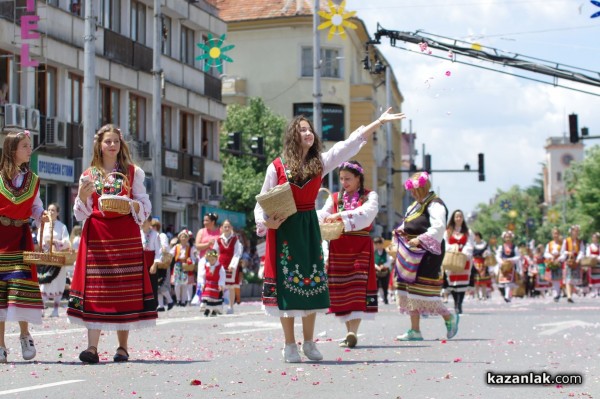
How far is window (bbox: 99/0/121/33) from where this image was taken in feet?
133

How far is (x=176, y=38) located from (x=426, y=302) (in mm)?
34357

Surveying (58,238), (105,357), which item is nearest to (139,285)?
(105,357)

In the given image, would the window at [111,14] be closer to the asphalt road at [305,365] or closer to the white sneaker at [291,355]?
the asphalt road at [305,365]

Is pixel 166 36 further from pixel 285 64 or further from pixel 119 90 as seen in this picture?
pixel 285 64

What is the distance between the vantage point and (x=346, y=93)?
68.4 meters

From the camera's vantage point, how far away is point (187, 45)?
49562 mm

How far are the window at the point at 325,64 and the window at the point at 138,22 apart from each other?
23839 millimetres

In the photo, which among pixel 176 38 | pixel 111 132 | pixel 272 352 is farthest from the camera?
pixel 176 38

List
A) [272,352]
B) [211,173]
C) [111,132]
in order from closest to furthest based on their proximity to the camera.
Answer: [111,132] → [272,352] → [211,173]

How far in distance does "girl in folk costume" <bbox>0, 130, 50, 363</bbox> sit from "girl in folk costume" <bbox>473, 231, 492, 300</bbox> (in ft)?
62.9

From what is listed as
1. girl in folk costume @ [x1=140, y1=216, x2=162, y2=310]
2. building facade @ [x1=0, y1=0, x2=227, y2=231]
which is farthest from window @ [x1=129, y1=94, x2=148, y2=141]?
girl in folk costume @ [x1=140, y1=216, x2=162, y2=310]

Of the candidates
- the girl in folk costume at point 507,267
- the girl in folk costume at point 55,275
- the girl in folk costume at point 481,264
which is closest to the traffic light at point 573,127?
the girl in folk costume at point 481,264

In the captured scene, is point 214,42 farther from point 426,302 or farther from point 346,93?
point 346,93

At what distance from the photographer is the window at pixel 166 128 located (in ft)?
154
